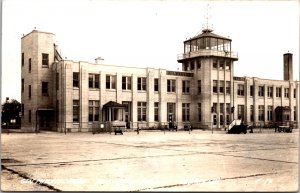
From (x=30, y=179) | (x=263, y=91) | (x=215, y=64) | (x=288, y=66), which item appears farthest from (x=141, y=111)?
(x=30, y=179)

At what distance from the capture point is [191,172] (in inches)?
396

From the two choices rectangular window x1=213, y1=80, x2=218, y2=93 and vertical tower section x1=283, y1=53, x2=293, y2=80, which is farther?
vertical tower section x1=283, y1=53, x2=293, y2=80

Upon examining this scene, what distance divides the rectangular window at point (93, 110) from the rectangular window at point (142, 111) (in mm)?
5902

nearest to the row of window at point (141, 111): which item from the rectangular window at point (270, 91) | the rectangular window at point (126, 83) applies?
the rectangular window at point (126, 83)

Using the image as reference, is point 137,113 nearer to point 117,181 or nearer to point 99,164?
point 99,164

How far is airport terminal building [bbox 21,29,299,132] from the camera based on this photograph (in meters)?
42.4

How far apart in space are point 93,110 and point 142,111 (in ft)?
23.2

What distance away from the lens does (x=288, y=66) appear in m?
66.0

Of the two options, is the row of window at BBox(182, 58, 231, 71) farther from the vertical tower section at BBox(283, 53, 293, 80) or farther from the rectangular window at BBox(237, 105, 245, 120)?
the vertical tower section at BBox(283, 53, 293, 80)

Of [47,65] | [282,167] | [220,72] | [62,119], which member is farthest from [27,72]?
[282,167]

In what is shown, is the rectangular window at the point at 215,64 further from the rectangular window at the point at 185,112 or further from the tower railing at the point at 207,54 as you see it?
the rectangular window at the point at 185,112

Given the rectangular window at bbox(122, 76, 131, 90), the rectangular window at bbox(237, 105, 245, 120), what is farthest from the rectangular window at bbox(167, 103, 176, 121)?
the rectangular window at bbox(237, 105, 245, 120)

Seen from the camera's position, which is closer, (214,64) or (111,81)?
(111,81)

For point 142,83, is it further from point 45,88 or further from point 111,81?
point 45,88
